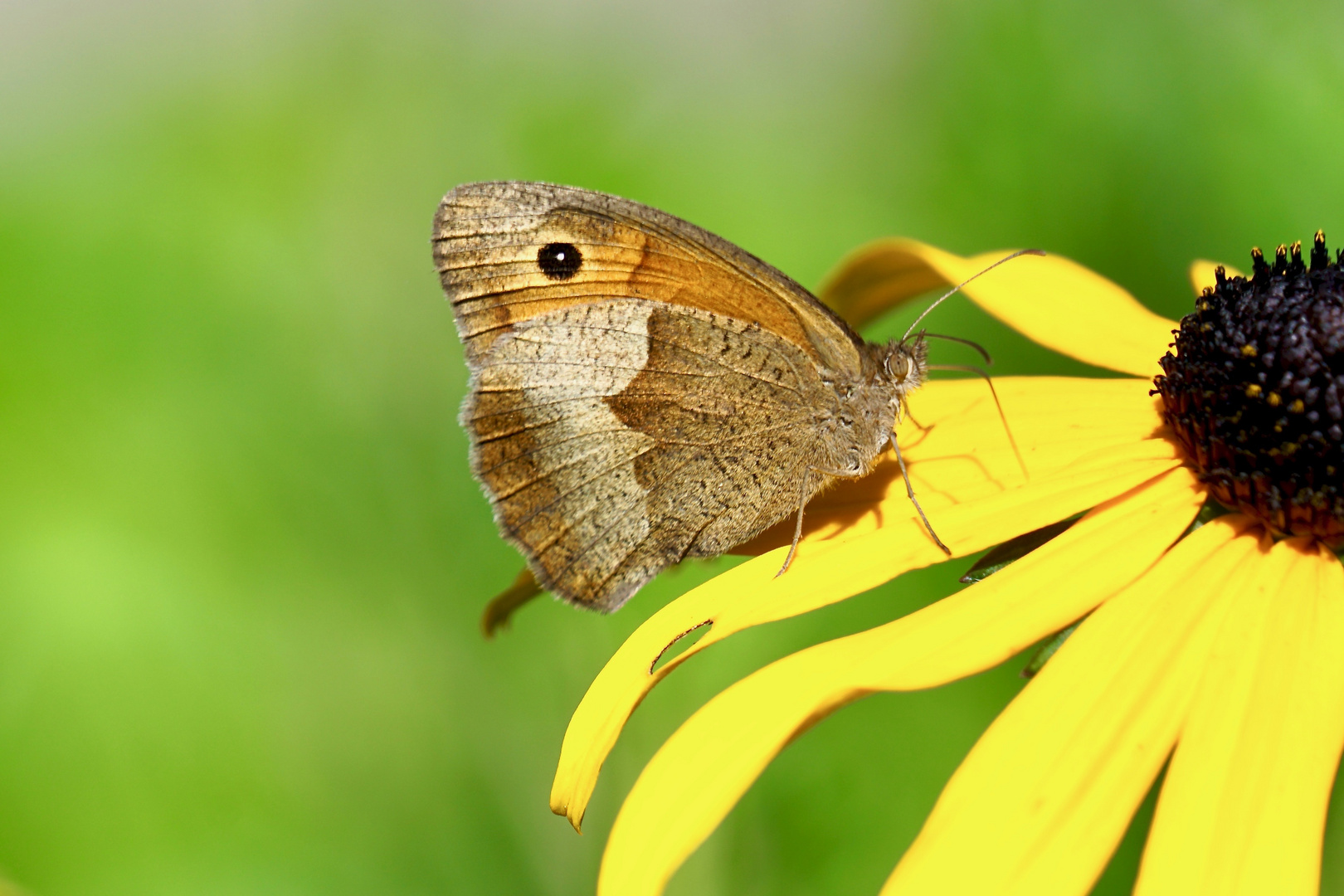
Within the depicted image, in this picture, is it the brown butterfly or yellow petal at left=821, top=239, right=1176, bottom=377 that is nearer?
the brown butterfly

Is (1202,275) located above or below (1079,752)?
above

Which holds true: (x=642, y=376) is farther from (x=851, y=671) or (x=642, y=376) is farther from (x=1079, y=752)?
(x=1079, y=752)

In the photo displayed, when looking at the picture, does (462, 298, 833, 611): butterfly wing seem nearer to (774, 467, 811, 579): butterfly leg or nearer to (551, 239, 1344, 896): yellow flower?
(774, 467, 811, 579): butterfly leg

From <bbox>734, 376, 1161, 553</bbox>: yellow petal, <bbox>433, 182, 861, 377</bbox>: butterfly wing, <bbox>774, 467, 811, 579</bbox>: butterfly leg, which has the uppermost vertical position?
<bbox>433, 182, 861, 377</bbox>: butterfly wing

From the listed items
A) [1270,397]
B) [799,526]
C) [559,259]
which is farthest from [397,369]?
[1270,397]

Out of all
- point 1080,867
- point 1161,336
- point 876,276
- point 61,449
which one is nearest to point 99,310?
point 61,449

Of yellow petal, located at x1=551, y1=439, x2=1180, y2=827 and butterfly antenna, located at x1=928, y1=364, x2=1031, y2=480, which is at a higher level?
butterfly antenna, located at x1=928, y1=364, x2=1031, y2=480

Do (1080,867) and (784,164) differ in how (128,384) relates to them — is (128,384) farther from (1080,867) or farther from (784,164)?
(1080,867)

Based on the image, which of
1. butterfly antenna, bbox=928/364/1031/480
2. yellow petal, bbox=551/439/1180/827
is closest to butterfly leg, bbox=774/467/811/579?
yellow petal, bbox=551/439/1180/827
